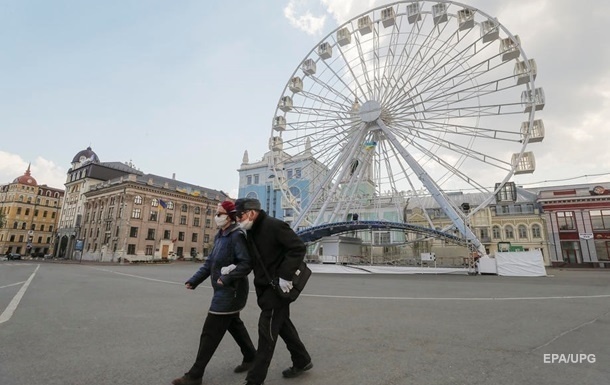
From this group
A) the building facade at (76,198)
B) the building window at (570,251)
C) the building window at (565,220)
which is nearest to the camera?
the building window at (570,251)

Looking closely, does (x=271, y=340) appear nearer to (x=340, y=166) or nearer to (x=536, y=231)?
(x=340, y=166)

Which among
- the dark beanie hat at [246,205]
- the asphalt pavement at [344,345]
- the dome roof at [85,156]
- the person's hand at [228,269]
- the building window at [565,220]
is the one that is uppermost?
the dome roof at [85,156]

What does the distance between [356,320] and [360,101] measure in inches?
970

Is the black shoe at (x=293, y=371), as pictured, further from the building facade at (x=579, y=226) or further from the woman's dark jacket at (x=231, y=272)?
the building facade at (x=579, y=226)

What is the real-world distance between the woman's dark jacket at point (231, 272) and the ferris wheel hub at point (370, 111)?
80.4 feet

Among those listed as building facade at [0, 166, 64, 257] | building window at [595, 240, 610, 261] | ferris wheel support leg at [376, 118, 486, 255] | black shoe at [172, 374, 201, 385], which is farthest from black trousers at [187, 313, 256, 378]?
building facade at [0, 166, 64, 257]

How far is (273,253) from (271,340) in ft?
2.87

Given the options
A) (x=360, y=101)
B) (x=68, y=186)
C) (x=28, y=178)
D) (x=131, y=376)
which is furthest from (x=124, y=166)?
(x=131, y=376)

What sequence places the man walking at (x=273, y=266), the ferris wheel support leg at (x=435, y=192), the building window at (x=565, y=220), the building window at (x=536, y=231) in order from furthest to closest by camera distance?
1. the building window at (x=536, y=231)
2. the building window at (x=565, y=220)
3. the ferris wheel support leg at (x=435, y=192)
4. the man walking at (x=273, y=266)

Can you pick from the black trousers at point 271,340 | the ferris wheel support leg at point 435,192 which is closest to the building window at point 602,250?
the ferris wheel support leg at point 435,192

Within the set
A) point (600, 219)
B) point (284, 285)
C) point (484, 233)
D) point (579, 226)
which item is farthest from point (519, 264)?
point (600, 219)

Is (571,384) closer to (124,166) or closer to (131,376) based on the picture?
(131,376)

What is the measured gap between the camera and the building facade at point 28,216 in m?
78.7

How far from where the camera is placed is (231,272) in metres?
3.34
